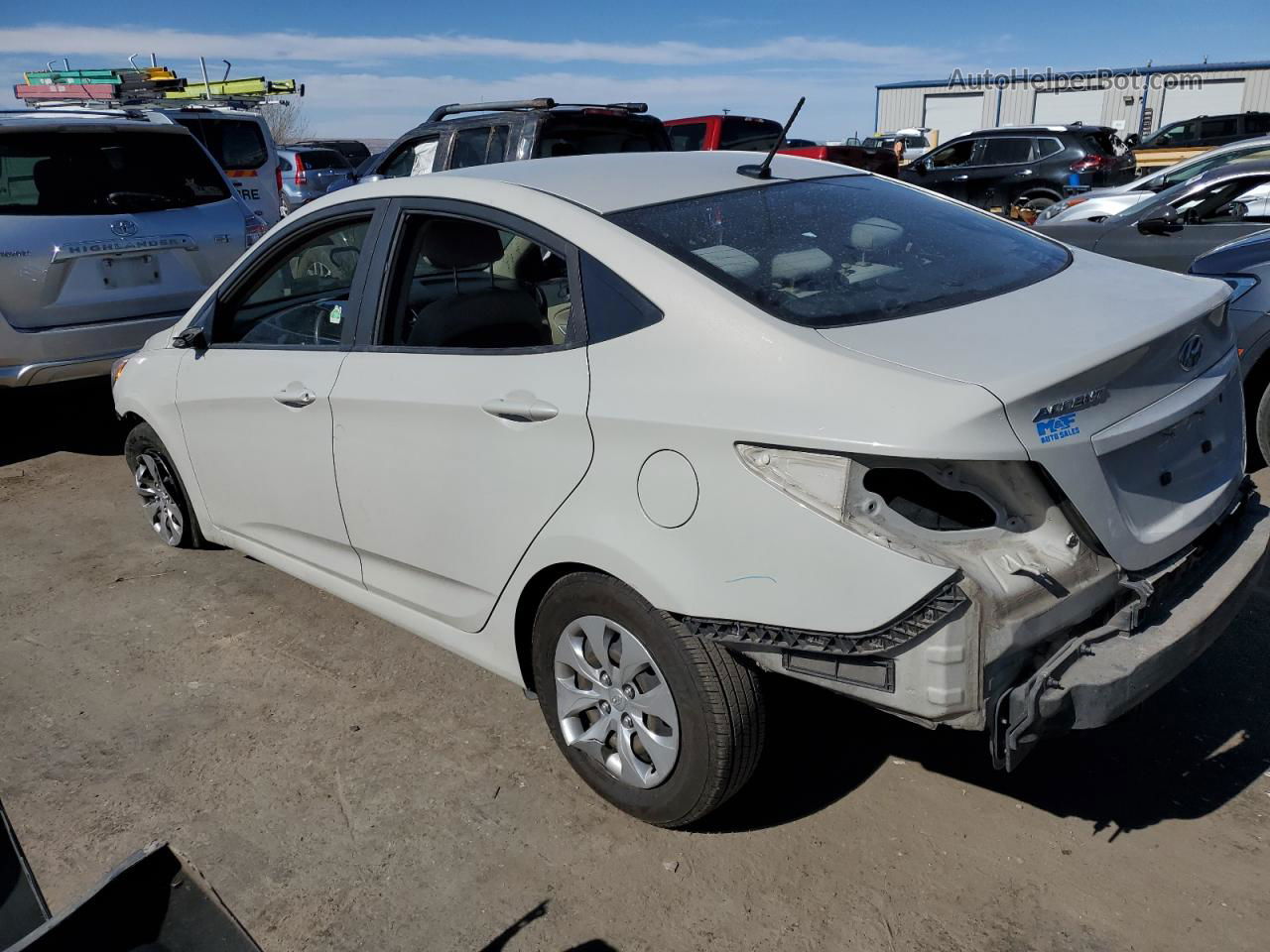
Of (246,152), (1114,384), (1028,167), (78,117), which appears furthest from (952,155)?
(1114,384)

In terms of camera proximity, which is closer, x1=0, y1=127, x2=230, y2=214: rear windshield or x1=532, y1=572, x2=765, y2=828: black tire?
x1=532, y1=572, x2=765, y2=828: black tire

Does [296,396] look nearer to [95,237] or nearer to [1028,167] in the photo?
[95,237]

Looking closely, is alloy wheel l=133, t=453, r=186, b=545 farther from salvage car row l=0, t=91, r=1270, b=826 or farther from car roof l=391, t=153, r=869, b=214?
car roof l=391, t=153, r=869, b=214

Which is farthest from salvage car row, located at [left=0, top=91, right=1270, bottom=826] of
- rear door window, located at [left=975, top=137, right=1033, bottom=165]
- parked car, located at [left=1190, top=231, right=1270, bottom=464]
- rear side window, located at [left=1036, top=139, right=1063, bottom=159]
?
Result: rear door window, located at [left=975, top=137, right=1033, bottom=165]

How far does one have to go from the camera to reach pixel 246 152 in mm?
12750

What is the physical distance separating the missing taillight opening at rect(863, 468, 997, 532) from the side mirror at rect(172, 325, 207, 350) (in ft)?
9.24

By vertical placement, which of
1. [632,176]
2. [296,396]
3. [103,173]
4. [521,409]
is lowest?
[296,396]

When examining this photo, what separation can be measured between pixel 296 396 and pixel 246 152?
10590mm

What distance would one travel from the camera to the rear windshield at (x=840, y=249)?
267cm

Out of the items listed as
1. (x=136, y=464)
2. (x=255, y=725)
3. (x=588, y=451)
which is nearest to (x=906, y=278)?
(x=588, y=451)

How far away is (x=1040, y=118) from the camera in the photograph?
47.0 meters

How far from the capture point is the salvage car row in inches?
88.4

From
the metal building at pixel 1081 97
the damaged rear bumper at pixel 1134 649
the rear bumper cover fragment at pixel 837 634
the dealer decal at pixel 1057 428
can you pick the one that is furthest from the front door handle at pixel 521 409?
the metal building at pixel 1081 97

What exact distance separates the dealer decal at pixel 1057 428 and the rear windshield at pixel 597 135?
6445 millimetres
